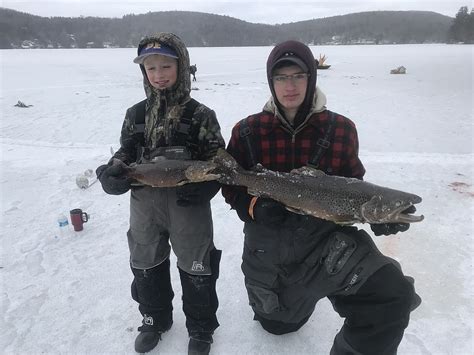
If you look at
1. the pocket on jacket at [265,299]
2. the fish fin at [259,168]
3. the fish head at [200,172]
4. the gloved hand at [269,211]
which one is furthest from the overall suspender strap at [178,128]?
the pocket on jacket at [265,299]

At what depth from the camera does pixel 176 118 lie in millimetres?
2809

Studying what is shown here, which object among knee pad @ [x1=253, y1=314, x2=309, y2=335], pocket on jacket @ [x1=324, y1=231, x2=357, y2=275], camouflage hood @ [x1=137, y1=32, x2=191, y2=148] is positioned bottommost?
knee pad @ [x1=253, y1=314, x2=309, y2=335]

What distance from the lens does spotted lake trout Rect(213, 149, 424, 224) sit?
237 centimetres

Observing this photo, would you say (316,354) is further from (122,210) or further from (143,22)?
(143,22)

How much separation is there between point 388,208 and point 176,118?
5.44ft

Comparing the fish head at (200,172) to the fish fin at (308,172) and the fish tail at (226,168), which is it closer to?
the fish tail at (226,168)

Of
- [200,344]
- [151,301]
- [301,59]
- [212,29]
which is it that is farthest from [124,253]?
[212,29]

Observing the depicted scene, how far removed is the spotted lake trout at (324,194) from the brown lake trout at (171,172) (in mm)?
99

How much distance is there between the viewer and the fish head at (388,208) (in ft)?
7.65

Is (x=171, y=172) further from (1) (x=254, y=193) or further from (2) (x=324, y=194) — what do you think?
(2) (x=324, y=194)

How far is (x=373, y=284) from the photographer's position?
7.86 feet

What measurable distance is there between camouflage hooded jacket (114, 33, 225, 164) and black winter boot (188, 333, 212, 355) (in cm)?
147

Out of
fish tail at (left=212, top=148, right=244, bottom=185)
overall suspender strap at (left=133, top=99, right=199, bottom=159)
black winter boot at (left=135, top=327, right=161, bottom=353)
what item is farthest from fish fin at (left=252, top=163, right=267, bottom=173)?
black winter boot at (left=135, top=327, right=161, bottom=353)

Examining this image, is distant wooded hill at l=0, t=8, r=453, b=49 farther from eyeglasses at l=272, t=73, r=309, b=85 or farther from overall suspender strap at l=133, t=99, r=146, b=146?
eyeglasses at l=272, t=73, r=309, b=85
